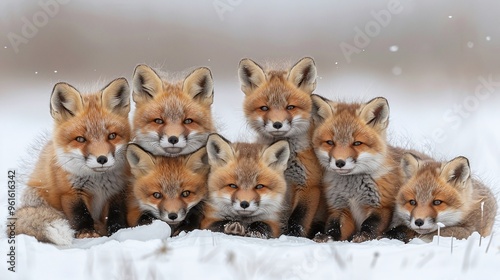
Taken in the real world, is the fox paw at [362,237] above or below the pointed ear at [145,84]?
below

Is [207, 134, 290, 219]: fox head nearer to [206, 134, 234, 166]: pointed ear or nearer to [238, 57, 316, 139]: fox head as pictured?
[206, 134, 234, 166]: pointed ear

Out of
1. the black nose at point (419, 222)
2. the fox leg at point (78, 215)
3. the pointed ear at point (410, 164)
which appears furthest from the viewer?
the pointed ear at point (410, 164)

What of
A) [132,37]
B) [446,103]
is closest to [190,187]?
[446,103]

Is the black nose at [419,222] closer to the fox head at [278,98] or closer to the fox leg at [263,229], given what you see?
the fox leg at [263,229]

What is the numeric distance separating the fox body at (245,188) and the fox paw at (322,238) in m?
0.30

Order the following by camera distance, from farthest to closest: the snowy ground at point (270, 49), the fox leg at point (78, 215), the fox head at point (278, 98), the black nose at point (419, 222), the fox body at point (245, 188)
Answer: the snowy ground at point (270, 49), the fox head at point (278, 98), the fox leg at point (78, 215), the fox body at point (245, 188), the black nose at point (419, 222)

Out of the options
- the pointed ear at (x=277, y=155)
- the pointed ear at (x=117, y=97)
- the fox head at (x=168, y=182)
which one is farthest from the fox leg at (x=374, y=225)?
the pointed ear at (x=117, y=97)

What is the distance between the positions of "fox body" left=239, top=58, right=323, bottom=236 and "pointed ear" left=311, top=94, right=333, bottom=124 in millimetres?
54

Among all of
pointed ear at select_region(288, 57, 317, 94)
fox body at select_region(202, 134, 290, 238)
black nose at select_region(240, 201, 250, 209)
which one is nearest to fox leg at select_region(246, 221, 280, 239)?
fox body at select_region(202, 134, 290, 238)

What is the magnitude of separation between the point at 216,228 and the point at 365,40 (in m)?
6.67

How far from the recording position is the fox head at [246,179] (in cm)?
542

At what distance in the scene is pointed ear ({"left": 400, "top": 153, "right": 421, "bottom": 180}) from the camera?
5641mm

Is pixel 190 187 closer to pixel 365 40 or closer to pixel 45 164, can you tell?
pixel 45 164

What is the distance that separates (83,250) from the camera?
15.9 feet
